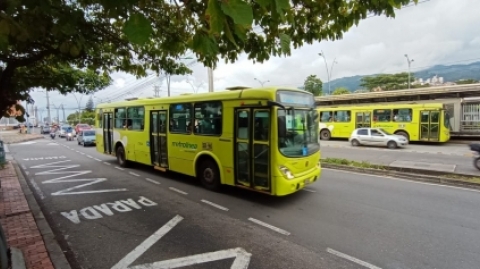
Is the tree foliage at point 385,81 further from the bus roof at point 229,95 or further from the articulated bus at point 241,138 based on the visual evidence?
the articulated bus at point 241,138

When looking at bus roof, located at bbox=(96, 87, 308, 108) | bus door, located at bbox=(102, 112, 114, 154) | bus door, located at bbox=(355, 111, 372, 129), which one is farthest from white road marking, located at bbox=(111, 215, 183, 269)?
bus door, located at bbox=(355, 111, 372, 129)

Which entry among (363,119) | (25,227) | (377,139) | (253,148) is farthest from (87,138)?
(363,119)

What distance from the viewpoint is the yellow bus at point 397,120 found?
1792cm

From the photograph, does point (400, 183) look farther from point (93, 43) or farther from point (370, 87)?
point (370, 87)

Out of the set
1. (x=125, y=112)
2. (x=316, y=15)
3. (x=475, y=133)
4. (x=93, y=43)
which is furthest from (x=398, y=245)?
(x=475, y=133)

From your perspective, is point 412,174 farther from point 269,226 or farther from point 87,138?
point 87,138

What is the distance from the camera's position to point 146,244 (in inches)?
170

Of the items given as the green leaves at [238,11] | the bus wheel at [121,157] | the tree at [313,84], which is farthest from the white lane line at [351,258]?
Result: the tree at [313,84]

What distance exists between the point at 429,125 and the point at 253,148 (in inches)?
676

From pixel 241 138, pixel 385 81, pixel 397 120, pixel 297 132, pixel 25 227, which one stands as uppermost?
pixel 385 81

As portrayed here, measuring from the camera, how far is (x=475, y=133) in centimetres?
1998

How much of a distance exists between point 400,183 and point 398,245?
451 centimetres

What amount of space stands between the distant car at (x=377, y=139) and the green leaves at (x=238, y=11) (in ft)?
57.0

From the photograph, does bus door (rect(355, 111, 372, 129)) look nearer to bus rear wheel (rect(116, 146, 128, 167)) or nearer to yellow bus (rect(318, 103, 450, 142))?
yellow bus (rect(318, 103, 450, 142))
